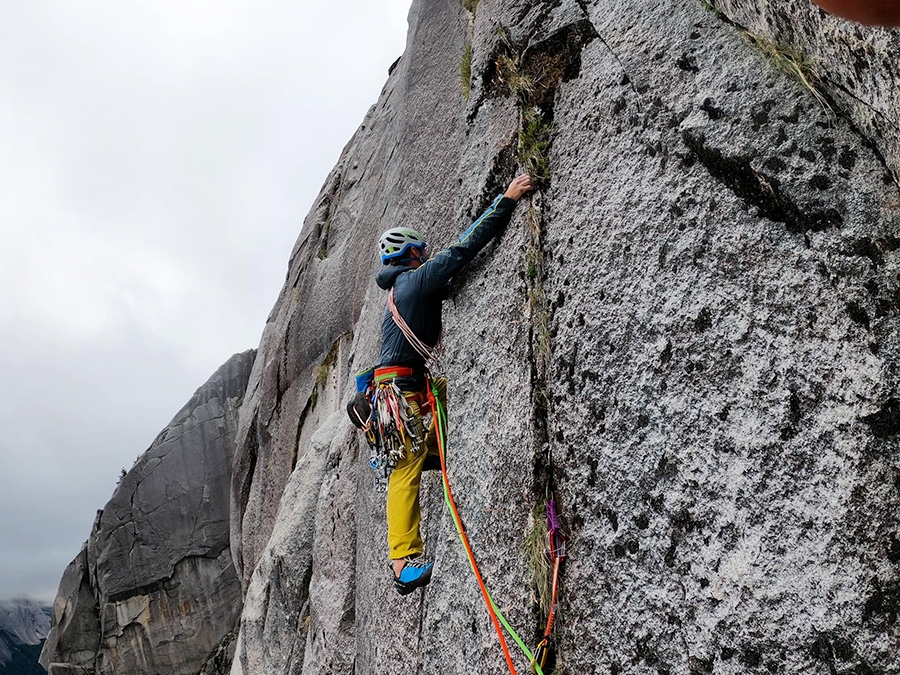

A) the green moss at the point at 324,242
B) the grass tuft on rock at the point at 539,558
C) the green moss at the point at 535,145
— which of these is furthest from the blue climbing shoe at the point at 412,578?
the green moss at the point at 324,242

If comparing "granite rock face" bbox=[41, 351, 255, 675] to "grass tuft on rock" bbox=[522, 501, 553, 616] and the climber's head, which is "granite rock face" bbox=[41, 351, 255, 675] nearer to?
the climber's head

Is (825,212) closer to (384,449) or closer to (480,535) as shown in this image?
(480,535)

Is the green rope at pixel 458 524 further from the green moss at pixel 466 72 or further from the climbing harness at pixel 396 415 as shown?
the green moss at pixel 466 72

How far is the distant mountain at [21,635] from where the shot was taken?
78.8m

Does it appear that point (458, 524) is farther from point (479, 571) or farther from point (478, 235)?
point (478, 235)

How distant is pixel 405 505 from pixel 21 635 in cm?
10874

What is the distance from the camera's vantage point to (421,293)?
17.9 ft

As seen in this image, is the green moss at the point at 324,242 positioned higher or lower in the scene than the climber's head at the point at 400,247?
higher

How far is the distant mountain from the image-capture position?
7881 cm

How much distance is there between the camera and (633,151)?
4008 millimetres

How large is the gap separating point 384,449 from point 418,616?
1.26 metres

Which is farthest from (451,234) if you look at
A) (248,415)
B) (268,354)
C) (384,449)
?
(248,415)

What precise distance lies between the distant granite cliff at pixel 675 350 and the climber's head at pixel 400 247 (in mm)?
404

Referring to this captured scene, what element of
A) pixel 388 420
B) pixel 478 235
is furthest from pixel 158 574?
pixel 478 235
